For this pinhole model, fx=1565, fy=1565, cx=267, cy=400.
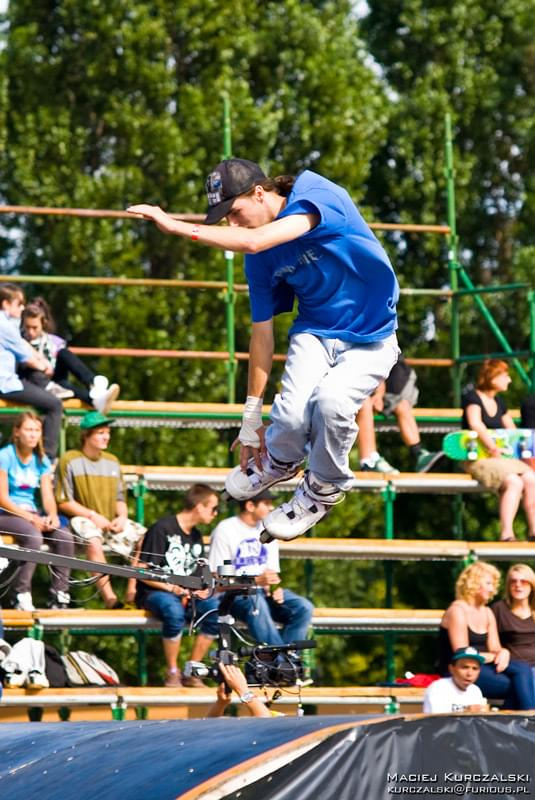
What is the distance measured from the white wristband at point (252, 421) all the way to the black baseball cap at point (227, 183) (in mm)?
770

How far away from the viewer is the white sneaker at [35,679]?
8.74m

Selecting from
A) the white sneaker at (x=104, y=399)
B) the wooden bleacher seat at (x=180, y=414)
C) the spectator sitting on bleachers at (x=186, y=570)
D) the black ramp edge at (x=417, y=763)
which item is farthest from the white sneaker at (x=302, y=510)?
the wooden bleacher seat at (x=180, y=414)

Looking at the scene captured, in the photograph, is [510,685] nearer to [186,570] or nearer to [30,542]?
[186,570]

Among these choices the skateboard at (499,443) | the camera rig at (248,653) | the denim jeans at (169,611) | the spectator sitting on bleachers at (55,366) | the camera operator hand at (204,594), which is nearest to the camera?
the camera operator hand at (204,594)

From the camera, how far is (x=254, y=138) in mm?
17297

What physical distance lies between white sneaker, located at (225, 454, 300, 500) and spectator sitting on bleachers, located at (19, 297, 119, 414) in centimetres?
422

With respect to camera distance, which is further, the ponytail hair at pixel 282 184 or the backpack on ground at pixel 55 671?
the backpack on ground at pixel 55 671

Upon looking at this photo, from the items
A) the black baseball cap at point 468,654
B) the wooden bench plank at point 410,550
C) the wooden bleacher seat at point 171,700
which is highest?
the wooden bench plank at point 410,550

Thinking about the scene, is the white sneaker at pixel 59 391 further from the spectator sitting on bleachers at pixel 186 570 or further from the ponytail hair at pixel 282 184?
the ponytail hair at pixel 282 184

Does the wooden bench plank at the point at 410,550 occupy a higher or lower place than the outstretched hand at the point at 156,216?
lower

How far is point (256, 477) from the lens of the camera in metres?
5.80

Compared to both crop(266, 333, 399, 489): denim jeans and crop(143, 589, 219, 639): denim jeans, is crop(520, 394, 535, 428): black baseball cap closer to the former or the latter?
crop(143, 589, 219, 639): denim jeans

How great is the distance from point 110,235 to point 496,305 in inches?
195

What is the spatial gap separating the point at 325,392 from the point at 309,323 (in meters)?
0.28
